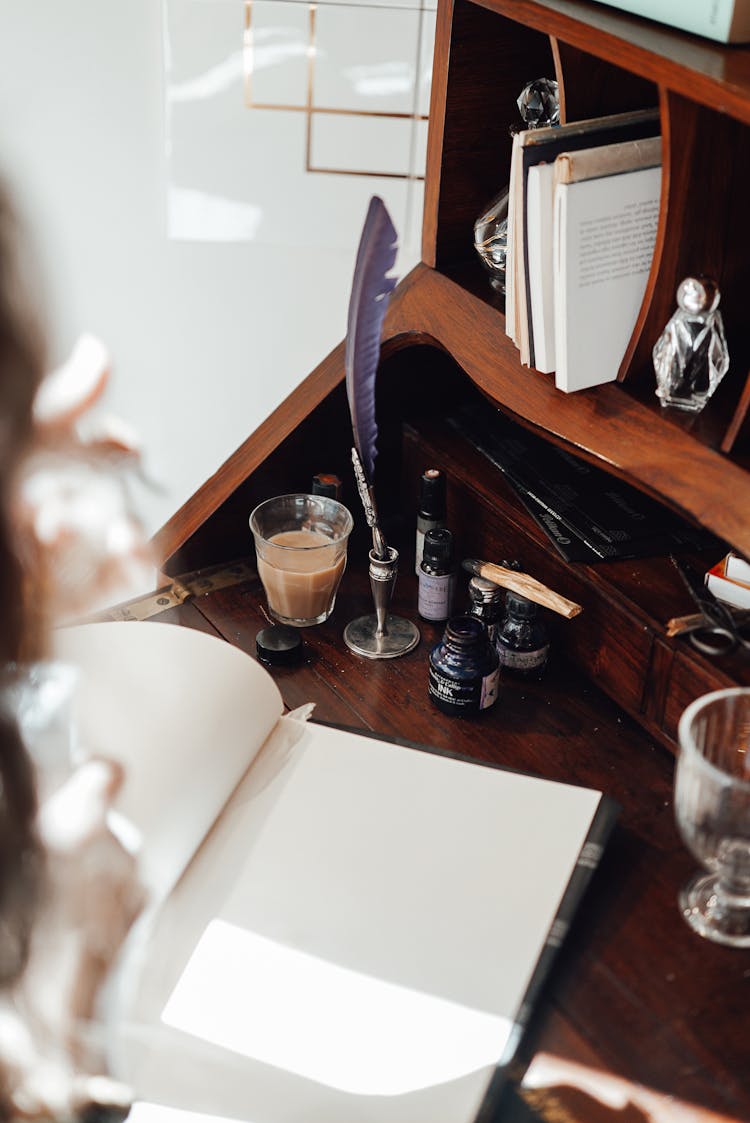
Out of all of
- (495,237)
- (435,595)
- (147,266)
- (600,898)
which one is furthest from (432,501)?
(147,266)

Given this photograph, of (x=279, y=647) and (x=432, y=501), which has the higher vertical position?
(x=432, y=501)

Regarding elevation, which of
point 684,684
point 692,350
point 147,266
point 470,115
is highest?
point 470,115

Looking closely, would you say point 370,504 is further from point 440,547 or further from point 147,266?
point 147,266

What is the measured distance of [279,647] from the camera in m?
1.42

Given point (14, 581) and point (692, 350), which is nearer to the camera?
point (14, 581)

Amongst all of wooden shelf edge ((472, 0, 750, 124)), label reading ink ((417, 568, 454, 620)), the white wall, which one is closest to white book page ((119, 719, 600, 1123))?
label reading ink ((417, 568, 454, 620))

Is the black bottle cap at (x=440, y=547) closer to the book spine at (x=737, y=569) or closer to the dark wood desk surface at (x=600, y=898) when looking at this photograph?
the dark wood desk surface at (x=600, y=898)

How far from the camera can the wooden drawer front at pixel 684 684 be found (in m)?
1.21

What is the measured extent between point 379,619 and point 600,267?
506 mm

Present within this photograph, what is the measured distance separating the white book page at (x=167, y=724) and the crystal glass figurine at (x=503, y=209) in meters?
0.53

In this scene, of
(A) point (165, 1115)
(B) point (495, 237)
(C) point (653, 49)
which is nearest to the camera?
(A) point (165, 1115)

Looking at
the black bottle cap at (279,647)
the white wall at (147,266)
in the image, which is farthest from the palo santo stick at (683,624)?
the white wall at (147,266)

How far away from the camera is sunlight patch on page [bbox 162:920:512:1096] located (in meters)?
0.94

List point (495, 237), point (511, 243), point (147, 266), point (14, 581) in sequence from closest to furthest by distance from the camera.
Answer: point (14, 581), point (511, 243), point (495, 237), point (147, 266)
